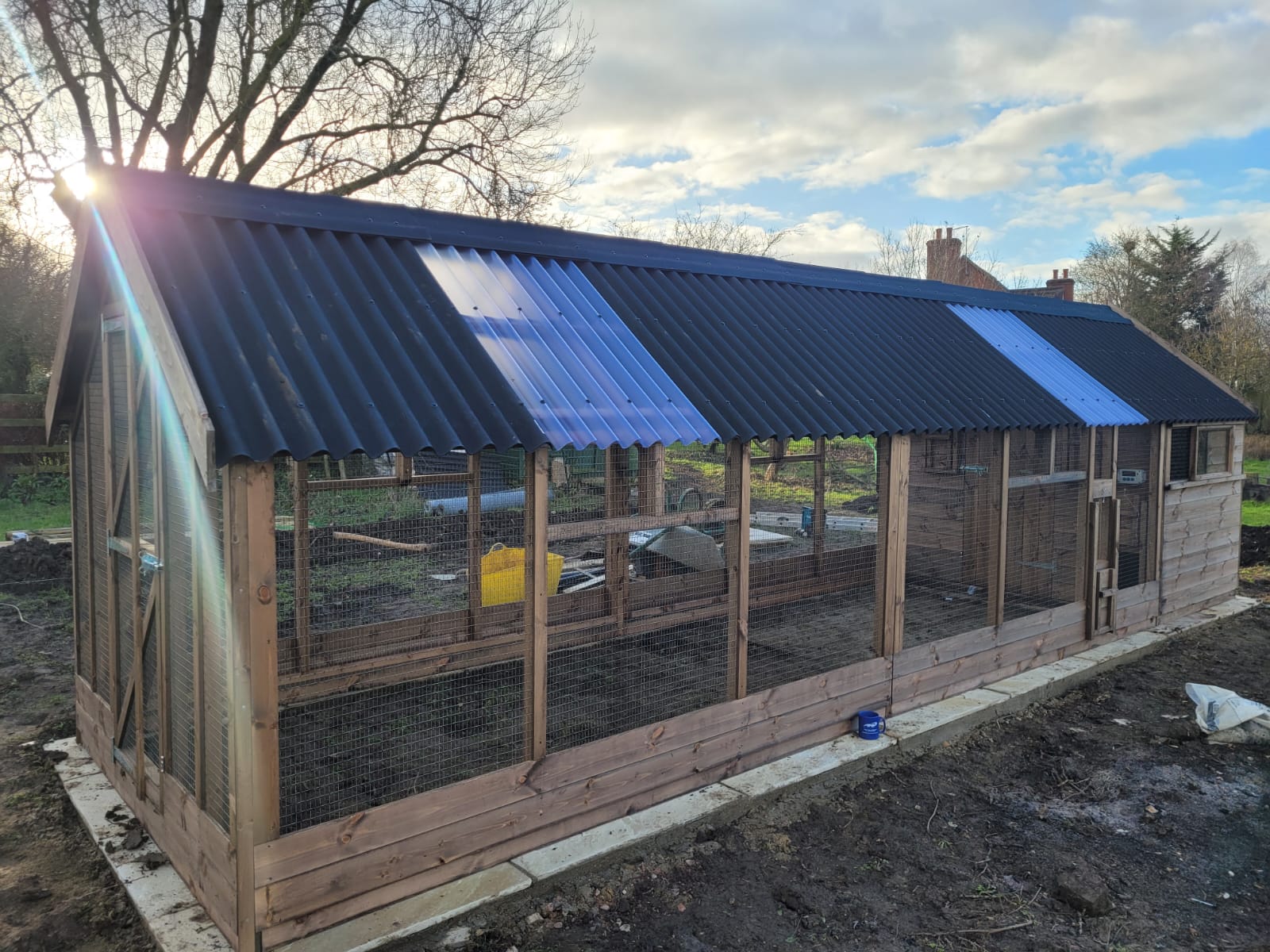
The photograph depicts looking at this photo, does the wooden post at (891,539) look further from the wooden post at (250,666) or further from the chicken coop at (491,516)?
the wooden post at (250,666)

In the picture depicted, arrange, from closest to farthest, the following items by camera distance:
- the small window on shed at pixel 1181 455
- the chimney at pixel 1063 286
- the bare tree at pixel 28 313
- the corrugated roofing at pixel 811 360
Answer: the corrugated roofing at pixel 811 360 < the small window on shed at pixel 1181 455 < the chimney at pixel 1063 286 < the bare tree at pixel 28 313

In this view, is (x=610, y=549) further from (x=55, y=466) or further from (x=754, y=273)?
(x=55, y=466)

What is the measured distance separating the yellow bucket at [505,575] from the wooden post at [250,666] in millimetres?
3859

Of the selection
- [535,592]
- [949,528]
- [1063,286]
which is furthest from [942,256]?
[535,592]

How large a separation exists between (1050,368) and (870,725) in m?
4.38

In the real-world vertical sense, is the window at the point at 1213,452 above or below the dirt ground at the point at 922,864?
above

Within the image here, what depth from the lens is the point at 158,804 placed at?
4430 millimetres

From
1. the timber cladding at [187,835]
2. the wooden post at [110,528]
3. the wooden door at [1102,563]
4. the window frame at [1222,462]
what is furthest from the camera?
the window frame at [1222,462]

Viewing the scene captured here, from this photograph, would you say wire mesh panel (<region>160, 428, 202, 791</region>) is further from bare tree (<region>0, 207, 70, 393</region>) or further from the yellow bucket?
bare tree (<region>0, 207, 70, 393</region>)

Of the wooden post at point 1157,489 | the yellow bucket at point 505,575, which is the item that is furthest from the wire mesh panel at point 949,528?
the yellow bucket at point 505,575

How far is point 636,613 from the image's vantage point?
810cm

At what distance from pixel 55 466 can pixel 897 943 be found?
1795cm

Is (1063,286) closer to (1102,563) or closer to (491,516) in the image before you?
(1102,563)

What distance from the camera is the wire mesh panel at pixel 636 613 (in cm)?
632
